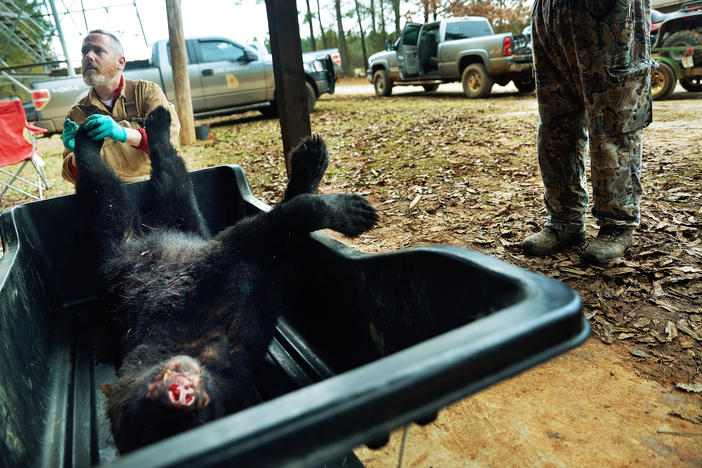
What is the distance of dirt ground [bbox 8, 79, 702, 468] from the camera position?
162 cm

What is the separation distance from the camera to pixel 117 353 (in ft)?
7.08

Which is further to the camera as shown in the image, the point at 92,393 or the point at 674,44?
the point at 674,44

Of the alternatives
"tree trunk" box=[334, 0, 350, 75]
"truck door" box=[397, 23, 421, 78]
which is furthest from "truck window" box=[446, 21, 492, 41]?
"tree trunk" box=[334, 0, 350, 75]

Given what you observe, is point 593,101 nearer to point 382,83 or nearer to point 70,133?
point 70,133

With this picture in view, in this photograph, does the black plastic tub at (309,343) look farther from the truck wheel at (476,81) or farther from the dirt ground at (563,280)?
the truck wheel at (476,81)

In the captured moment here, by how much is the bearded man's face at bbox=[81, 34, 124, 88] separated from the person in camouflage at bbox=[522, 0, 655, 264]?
106 inches

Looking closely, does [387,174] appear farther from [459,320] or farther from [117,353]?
[459,320]

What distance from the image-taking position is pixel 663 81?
838 cm

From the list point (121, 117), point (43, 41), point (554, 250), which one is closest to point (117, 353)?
point (121, 117)

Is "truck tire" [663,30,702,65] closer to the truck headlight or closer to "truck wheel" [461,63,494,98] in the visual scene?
"truck wheel" [461,63,494,98]

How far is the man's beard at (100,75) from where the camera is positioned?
2711 millimetres

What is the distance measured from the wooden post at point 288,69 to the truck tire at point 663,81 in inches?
319

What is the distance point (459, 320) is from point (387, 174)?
459 centimetres

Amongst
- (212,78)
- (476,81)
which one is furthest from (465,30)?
(212,78)
